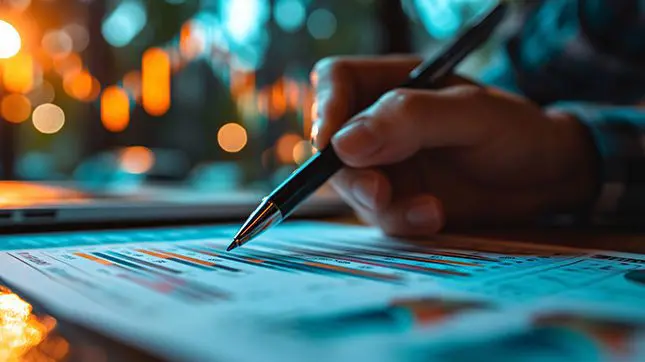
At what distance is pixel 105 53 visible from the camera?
1.74 m

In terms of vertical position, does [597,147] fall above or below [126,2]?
below

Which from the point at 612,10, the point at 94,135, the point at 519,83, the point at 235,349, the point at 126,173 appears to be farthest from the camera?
the point at 94,135

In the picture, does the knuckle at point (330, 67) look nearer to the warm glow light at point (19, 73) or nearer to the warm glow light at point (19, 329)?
the warm glow light at point (19, 329)

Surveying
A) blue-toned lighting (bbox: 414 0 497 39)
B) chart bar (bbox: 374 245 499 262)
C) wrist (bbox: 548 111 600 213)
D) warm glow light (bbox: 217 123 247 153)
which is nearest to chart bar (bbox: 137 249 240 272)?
chart bar (bbox: 374 245 499 262)

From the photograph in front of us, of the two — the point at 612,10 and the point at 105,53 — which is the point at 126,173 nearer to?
the point at 105,53

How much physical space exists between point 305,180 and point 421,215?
107 millimetres

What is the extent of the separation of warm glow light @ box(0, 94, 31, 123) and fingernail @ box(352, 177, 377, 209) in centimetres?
156

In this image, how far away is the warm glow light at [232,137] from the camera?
6.00ft

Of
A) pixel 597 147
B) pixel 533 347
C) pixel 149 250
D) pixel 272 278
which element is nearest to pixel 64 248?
pixel 149 250

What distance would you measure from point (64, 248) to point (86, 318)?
0.17 meters

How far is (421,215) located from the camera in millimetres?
434

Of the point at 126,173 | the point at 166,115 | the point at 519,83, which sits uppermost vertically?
the point at 519,83

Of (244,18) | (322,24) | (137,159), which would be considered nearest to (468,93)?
(244,18)

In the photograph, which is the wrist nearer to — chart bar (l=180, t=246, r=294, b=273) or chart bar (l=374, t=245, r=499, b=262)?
chart bar (l=374, t=245, r=499, b=262)
